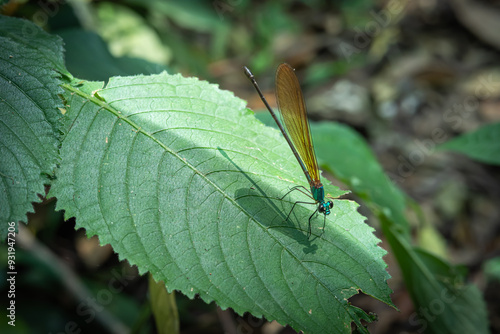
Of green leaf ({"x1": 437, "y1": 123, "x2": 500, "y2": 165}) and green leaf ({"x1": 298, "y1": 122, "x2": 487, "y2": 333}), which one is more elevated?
green leaf ({"x1": 437, "y1": 123, "x2": 500, "y2": 165})

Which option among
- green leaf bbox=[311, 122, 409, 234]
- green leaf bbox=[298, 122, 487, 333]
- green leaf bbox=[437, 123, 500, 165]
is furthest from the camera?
green leaf bbox=[437, 123, 500, 165]

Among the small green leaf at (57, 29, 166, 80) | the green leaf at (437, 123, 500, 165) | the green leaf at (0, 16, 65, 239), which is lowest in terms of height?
the green leaf at (437, 123, 500, 165)

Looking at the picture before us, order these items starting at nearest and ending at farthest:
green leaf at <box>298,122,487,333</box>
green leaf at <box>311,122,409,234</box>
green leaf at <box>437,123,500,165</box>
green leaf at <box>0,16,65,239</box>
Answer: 1. green leaf at <box>0,16,65,239</box>
2. green leaf at <box>298,122,487,333</box>
3. green leaf at <box>311,122,409,234</box>
4. green leaf at <box>437,123,500,165</box>

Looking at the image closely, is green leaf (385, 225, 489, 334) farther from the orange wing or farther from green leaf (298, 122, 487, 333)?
the orange wing

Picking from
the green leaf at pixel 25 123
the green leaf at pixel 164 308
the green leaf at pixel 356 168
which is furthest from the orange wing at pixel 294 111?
the green leaf at pixel 25 123

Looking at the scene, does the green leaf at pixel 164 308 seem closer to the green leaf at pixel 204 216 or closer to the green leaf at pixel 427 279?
the green leaf at pixel 204 216

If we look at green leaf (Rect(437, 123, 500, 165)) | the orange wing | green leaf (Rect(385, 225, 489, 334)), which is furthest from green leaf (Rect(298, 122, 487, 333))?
green leaf (Rect(437, 123, 500, 165))

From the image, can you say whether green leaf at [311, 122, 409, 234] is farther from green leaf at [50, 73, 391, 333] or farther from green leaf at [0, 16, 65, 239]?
green leaf at [0, 16, 65, 239]

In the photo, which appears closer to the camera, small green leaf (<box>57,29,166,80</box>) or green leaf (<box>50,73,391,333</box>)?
green leaf (<box>50,73,391,333</box>)
